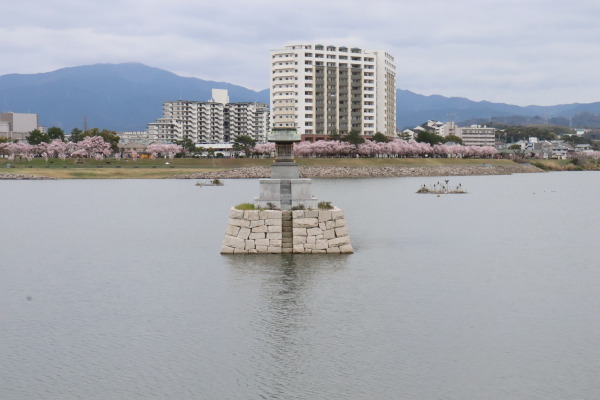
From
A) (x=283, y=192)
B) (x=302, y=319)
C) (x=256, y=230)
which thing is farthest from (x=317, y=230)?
(x=302, y=319)

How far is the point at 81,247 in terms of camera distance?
1870 inches

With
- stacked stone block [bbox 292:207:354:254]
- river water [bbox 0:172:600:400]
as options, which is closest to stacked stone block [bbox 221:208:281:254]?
river water [bbox 0:172:600:400]

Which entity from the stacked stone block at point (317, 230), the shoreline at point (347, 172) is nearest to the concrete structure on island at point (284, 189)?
the stacked stone block at point (317, 230)

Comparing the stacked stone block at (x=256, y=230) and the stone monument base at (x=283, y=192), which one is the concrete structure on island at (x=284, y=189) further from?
the stacked stone block at (x=256, y=230)

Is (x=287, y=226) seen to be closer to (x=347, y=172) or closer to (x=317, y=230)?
(x=317, y=230)

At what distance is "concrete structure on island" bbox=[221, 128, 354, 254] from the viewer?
37.5 meters

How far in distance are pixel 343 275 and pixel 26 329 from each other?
619 inches

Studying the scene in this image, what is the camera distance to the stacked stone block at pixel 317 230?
37344 mm

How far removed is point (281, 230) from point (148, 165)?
141457 millimetres

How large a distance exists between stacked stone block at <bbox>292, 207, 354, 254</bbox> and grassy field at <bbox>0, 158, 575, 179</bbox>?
119821mm

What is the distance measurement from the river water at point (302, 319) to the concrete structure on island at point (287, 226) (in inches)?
32.5

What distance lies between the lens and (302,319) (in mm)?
26031

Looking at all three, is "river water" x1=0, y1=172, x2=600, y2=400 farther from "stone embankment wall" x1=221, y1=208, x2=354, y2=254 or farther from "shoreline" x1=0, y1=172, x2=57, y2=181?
"shoreline" x1=0, y1=172, x2=57, y2=181

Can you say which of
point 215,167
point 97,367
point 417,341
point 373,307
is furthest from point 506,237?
point 215,167
